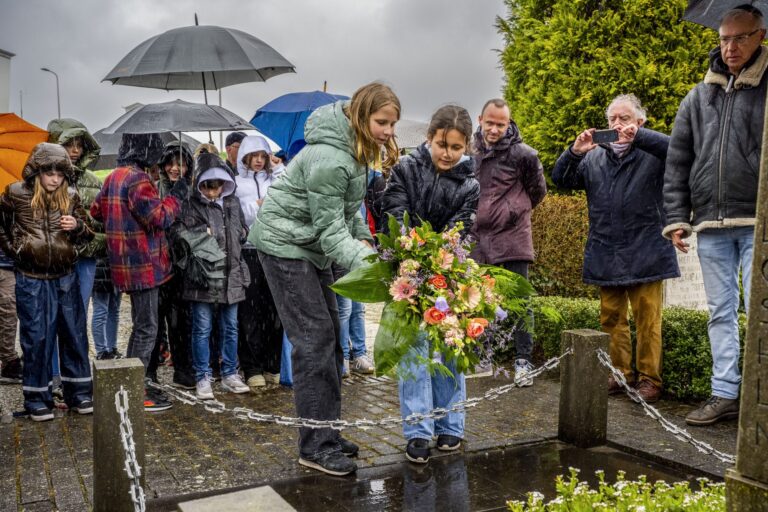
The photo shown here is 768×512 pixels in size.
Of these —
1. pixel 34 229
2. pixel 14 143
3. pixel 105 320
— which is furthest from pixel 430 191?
pixel 14 143

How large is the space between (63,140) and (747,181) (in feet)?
17.8

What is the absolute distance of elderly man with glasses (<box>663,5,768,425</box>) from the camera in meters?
5.48

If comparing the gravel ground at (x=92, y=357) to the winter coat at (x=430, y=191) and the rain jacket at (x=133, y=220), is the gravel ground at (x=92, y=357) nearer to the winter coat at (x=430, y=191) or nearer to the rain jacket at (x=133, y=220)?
the rain jacket at (x=133, y=220)

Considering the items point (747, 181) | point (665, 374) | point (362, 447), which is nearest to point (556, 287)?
point (665, 374)

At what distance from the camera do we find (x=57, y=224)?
6109 millimetres

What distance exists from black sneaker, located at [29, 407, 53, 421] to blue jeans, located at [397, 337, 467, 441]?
9.18 ft

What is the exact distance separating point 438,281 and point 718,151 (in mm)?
2611

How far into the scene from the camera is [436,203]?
544cm

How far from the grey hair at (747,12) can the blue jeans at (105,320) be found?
219 inches

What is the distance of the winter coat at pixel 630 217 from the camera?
6.46 meters

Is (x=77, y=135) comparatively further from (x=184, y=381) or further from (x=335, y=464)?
(x=335, y=464)

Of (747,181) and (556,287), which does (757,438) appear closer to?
(747,181)

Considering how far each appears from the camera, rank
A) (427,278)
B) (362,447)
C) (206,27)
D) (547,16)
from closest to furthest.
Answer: (427,278)
(362,447)
(206,27)
(547,16)

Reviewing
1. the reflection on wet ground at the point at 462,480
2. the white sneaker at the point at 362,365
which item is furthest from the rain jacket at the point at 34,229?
the white sneaker at the point at 362,365
